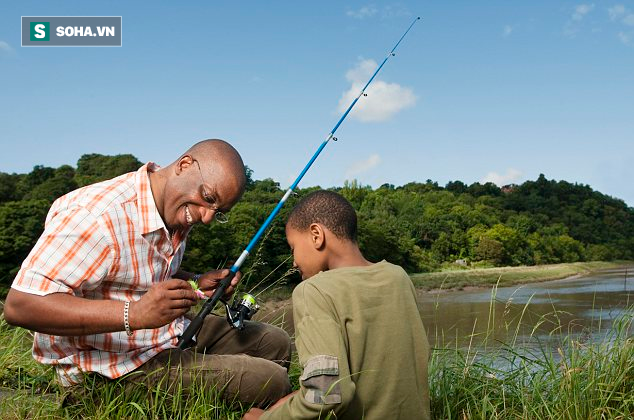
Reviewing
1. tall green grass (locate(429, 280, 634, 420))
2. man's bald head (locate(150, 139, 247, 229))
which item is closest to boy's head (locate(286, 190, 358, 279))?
man's bald head (locate(150, 139, 247, 229))

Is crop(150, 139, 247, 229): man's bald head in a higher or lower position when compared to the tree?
lower

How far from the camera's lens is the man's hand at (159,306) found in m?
2.03

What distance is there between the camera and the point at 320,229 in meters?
2.08

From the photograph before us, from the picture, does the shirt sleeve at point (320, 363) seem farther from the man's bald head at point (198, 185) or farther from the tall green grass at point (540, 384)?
the tall green grass at point (540, 384)

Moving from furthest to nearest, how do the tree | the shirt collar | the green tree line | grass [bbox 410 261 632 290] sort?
the tree < grass [bbox 410 261 632 290] < the green tree line < the shirt collar

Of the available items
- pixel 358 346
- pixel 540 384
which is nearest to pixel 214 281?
pixel 358 346

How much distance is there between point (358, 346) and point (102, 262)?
964 millimetres

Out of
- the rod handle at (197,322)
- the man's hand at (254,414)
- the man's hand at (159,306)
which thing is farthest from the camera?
the rod handle at (197,322)

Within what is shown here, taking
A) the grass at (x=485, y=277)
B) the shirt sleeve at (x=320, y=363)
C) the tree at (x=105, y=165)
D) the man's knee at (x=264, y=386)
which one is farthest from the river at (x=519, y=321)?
the tree at (x=105, y=165)

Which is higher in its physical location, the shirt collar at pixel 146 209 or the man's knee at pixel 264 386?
the shirt collar at pixel 146 209

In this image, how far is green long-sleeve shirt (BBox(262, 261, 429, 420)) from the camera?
69.1 inches

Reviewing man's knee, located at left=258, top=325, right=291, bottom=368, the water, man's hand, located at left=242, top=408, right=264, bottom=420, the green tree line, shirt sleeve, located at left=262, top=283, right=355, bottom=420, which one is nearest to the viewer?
shirt sleeve, located at left=262, top=283, right=355, bottom=420

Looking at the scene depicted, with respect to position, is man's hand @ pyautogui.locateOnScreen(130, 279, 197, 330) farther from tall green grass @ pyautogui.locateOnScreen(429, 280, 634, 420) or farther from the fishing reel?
tall green grass @ pyautogui.locateOnScreen(429, 280, 634, 420)

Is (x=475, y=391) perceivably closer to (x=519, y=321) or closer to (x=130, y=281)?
(x=519, y=321)
